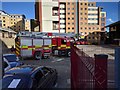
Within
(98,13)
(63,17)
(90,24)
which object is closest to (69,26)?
(63,17)

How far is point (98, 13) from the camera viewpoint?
87.2 metres

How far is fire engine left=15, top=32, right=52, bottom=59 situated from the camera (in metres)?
17.4

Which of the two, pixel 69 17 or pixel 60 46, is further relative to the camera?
pixel 69 17

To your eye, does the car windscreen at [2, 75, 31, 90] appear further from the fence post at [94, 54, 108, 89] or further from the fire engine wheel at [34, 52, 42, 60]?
the fire engine wheel at [34, 52, 42, 60]

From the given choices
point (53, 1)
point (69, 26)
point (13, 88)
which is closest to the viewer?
point (13, 88)

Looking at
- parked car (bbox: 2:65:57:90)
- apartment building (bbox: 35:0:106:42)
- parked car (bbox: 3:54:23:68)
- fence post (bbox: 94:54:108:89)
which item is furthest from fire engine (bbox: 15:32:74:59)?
apartment building (bbox: 35:0:106:42)

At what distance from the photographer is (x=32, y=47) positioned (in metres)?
17.8

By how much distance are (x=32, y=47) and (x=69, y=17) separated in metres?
59.9

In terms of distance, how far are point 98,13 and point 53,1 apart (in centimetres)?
3222

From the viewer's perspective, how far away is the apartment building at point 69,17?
58688 millimetres

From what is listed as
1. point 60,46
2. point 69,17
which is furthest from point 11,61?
point 69,17

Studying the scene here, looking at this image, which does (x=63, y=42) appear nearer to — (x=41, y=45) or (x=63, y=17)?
(x=41, y=45)

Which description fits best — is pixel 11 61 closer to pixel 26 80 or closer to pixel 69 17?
pixel 26 80

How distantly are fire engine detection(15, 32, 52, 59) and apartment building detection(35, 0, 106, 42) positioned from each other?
104 feet
